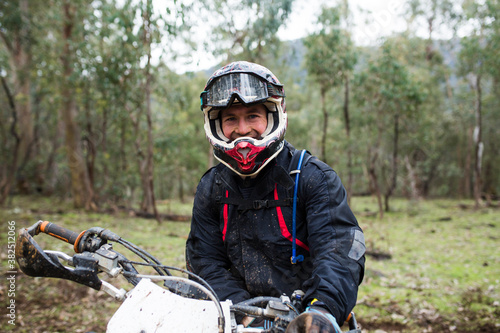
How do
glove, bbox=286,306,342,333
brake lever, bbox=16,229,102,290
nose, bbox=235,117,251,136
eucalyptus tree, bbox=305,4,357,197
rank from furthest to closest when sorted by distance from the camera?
eucalyptus tree, bbox=305,4,357,197, nose, bbox=235,117,251,136, brake lever, bbox=16,229,102,290, glove, bbox=286,306,342,333

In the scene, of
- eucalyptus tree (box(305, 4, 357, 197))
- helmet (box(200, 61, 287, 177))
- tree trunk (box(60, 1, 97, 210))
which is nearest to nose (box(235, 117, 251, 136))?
helmet (box(200, 61, 287, 177))

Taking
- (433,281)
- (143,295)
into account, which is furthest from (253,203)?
(433,281)

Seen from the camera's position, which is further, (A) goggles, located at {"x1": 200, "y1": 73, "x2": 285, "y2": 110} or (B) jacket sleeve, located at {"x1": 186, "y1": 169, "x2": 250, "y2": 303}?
(B) jacket sleeve, located at {"x1": 186, "y1": 169, "x2": 250, "y2": 303}

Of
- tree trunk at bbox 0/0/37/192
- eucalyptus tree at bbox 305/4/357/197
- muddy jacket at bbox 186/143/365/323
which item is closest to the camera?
muddy jacket at bbox 186/143/365/323

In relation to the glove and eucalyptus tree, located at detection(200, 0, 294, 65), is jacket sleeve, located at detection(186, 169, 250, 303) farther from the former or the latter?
eucalyptus tree, located at detection(200, 0, 294, 65)

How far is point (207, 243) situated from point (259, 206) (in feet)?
1.71

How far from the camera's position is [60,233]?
188 cm

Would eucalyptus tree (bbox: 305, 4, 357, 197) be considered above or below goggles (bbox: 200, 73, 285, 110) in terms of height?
above

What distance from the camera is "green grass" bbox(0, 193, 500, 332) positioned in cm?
497

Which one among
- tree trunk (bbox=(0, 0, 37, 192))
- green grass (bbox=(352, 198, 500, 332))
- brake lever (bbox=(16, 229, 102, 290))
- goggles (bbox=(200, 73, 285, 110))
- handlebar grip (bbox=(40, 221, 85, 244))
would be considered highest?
tree trunk (bbox=(0, 0, 37, 192))

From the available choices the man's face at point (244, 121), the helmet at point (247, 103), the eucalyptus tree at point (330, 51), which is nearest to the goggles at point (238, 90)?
the helmet at point (247, 103)

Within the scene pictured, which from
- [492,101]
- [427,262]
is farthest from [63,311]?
[492,101]

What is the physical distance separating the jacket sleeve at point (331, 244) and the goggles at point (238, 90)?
0.57m

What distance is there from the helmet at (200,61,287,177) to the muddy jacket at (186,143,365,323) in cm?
16
